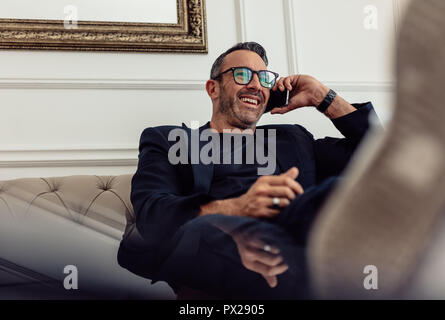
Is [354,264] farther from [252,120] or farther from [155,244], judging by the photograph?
[252,120]

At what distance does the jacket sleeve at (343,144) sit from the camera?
149cm

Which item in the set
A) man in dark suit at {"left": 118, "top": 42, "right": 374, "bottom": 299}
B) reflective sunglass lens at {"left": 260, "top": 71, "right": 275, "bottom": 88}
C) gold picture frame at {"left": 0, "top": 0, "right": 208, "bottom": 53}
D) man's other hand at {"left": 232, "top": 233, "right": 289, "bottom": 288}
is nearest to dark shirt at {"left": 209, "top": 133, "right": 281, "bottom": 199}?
man in dark suit at {"left": 118, "top": 42, "right": 374, "bottom": 299}

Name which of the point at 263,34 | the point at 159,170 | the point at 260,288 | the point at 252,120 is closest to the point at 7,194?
the point at 159,170

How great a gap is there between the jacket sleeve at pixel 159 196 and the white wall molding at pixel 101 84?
586 mm

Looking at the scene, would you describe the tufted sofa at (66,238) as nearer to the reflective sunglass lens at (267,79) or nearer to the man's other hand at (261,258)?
the man's other hand at (261,258)

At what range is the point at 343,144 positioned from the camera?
1560 millimetres

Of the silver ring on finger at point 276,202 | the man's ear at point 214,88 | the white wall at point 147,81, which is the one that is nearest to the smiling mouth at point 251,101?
the man's ear at point 214,88

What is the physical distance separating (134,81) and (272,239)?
1.35 metres

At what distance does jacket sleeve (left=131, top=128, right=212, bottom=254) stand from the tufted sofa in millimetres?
159

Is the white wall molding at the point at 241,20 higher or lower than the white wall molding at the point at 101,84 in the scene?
higher

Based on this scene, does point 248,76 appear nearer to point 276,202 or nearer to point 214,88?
point 214,88

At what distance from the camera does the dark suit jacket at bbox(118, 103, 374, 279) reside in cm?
102

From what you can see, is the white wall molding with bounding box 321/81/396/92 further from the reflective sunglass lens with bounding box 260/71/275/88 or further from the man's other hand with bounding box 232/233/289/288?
the man's other hand with bounding box 232/233/289/288

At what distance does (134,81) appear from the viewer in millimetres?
1963
